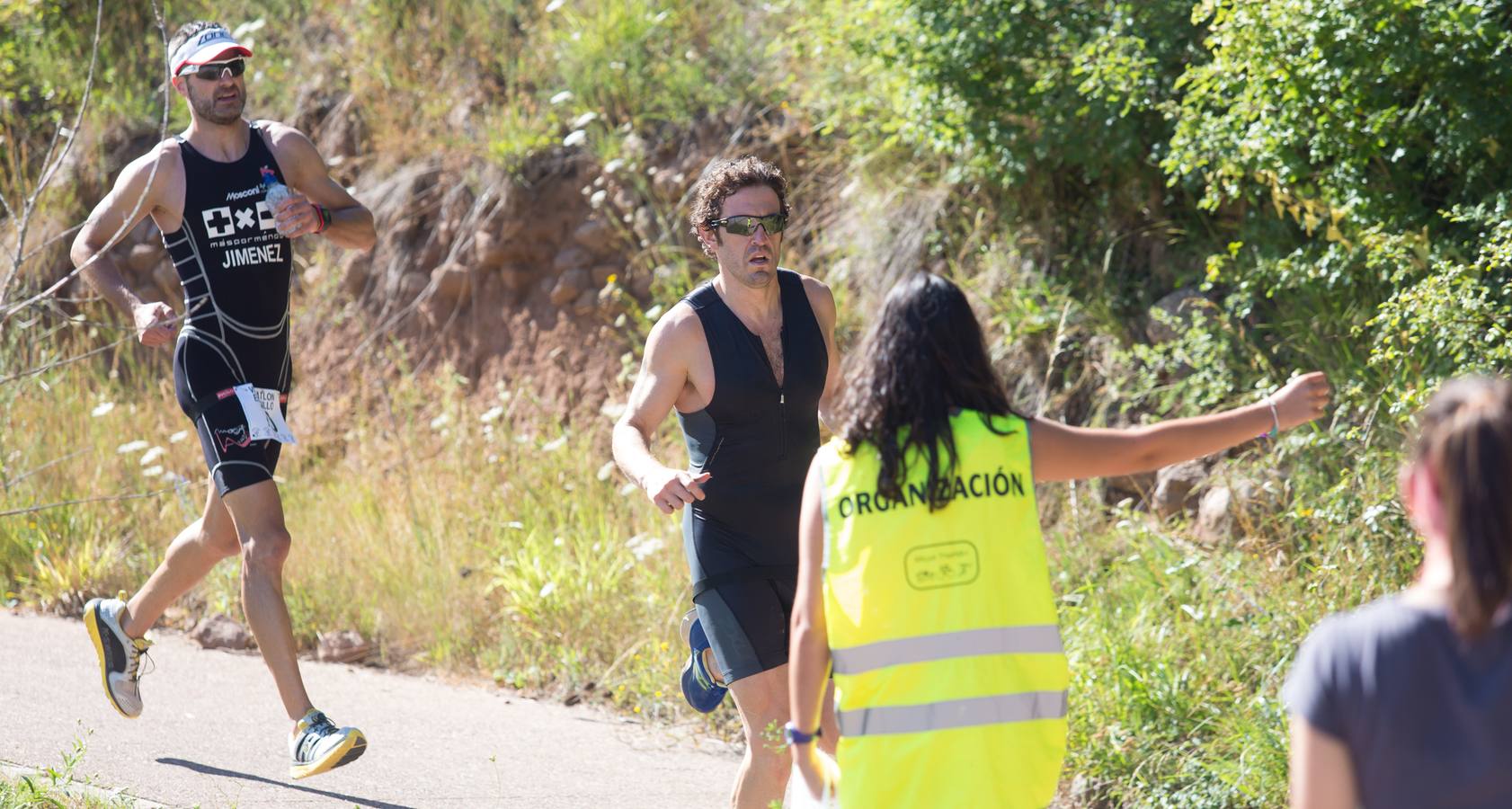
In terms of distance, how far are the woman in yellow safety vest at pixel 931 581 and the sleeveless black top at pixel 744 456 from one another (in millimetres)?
1078

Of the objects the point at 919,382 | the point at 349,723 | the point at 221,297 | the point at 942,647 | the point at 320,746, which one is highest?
the point at 221,297

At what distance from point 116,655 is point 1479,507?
4.67 m

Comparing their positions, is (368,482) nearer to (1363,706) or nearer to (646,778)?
(646,778)

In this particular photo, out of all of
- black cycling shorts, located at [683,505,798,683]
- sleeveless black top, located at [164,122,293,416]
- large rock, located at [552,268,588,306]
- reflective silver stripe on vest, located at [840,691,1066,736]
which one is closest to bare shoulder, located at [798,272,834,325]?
black cycling shorts, located at [683,505,798,683]

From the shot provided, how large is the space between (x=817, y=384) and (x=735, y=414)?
27 cm

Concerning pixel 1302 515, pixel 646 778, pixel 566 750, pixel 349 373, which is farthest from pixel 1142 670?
pixel 349 373

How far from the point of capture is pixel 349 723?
6.04 m

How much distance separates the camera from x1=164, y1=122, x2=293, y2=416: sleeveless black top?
518 cm

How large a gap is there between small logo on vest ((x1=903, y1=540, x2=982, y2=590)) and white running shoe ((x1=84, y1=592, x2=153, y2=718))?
358 centimetres

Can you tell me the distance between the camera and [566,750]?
5.79 meters

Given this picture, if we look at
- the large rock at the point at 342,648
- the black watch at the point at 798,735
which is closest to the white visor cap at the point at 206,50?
the large rock at the point at 342,648

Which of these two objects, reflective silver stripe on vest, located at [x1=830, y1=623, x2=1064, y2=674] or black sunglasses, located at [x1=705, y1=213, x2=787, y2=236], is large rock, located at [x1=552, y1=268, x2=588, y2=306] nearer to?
black sunglasses, located at [x1=705, y1=213, x2=787, y2=236]

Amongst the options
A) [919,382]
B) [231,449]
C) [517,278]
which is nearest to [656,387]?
[919,382]

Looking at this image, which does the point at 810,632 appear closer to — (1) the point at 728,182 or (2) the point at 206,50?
(1) the point at 728,182
